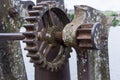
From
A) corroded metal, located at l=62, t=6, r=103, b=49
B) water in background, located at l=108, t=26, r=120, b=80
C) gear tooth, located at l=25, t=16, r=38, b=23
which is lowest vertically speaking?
water in background, located at l=108, t=26, r=120, b=80

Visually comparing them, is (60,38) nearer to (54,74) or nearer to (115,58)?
(54,74)

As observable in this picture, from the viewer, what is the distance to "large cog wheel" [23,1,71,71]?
1369mm

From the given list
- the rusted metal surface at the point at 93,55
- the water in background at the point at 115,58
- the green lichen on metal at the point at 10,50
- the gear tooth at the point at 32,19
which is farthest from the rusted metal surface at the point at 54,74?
the water in background at the point at 115,58

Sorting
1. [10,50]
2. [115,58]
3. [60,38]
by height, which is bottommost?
[115,58]

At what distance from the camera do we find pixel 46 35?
143 cm

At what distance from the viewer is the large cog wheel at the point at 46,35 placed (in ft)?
4.49

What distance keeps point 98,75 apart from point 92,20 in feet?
0.71

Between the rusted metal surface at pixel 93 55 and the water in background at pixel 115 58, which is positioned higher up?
the rusted metal surface at pixel 93 55

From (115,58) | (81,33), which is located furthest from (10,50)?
(115,58)

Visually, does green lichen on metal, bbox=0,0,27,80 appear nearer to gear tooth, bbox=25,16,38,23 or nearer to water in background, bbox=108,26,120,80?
gear tooth, bbox=25,16,38,23

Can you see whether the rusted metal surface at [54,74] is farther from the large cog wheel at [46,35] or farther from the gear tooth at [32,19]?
the gear tooth at [32,19]

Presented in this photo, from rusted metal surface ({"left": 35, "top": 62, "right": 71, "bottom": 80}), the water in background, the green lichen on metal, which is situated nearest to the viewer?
rusted metal surface ({"left": 35, "top": 62, "right": 71, "bottom": 80})

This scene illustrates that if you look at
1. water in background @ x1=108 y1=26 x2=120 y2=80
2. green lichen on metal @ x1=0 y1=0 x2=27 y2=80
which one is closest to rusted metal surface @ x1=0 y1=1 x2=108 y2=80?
green lichen on metal @ x1=0 y1=0 x2=27 y2=80

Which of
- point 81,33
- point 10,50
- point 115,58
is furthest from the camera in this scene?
point 115,58
